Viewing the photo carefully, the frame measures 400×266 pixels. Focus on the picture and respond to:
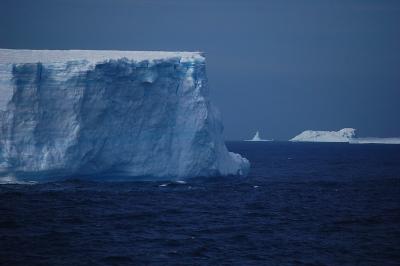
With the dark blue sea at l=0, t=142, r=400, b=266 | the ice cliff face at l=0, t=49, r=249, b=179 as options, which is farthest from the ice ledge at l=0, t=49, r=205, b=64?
the dark blue sea at l=0, t=142, r=400, b=266

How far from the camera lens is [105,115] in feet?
100

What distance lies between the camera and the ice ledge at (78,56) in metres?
29.9

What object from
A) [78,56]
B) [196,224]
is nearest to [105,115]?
[78,56]

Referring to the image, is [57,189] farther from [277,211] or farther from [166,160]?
[277,211]

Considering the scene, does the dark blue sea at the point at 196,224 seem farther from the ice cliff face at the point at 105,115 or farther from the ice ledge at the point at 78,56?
the ice ledge at the point at 78,56

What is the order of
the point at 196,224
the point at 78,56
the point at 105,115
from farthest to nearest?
the point at 78,56, the point at 105,115, the point at 196,224

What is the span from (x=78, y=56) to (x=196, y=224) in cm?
1210

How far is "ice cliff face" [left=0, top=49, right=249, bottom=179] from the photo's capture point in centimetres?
2906

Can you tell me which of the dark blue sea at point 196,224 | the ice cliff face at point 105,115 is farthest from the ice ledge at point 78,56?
the dark blue sea at point 196,224

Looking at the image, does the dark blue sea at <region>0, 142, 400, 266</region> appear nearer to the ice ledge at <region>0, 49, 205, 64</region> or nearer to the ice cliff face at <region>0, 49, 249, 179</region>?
the ice cliff face at <region>0, 49, 249, 179</region>

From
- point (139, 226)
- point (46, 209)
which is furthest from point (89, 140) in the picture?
point (139, 226)

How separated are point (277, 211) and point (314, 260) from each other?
8504 millimetres

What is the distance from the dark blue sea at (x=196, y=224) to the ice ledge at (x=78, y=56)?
18.3 ft

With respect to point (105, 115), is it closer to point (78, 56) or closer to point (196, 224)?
point (78, 56)
